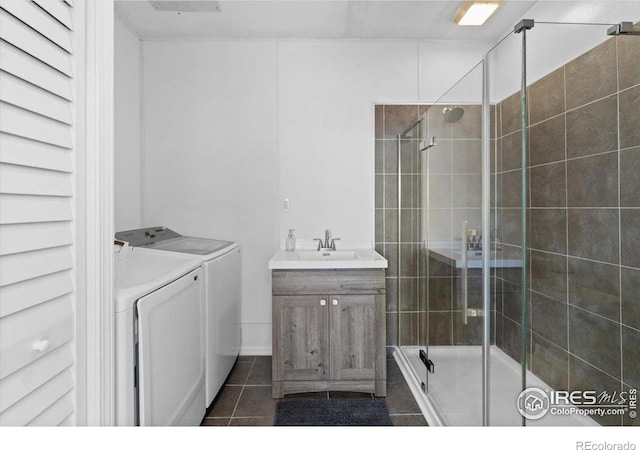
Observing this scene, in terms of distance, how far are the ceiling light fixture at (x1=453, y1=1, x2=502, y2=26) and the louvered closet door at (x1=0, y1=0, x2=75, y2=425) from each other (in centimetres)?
212

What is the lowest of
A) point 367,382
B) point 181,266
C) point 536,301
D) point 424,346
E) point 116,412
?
point 367,382

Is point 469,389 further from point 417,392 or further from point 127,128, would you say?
point 127,128

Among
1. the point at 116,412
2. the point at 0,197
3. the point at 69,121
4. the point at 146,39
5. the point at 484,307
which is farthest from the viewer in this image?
the point at 146,39

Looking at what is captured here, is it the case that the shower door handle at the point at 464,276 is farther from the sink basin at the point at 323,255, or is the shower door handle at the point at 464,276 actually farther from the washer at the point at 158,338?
the washer at the point at 158,338

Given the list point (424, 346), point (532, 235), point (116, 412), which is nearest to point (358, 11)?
point (532, 235)

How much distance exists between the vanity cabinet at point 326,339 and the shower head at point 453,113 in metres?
1.03

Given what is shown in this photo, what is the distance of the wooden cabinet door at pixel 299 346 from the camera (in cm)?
202

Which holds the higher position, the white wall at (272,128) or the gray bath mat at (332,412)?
the white wall at (272,128)

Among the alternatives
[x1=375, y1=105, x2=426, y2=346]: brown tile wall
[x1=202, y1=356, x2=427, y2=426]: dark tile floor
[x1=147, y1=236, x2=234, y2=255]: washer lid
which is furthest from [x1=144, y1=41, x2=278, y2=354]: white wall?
[x1=375, y1=105, x2=426, y2=346]: brown tile wall

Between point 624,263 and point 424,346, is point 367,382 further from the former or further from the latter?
point 624,263

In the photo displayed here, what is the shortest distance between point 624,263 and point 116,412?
1953mm

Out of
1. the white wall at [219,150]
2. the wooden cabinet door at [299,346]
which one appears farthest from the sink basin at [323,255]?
the wooden cabinet door at [299,346]

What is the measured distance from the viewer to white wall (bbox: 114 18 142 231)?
2271mm
